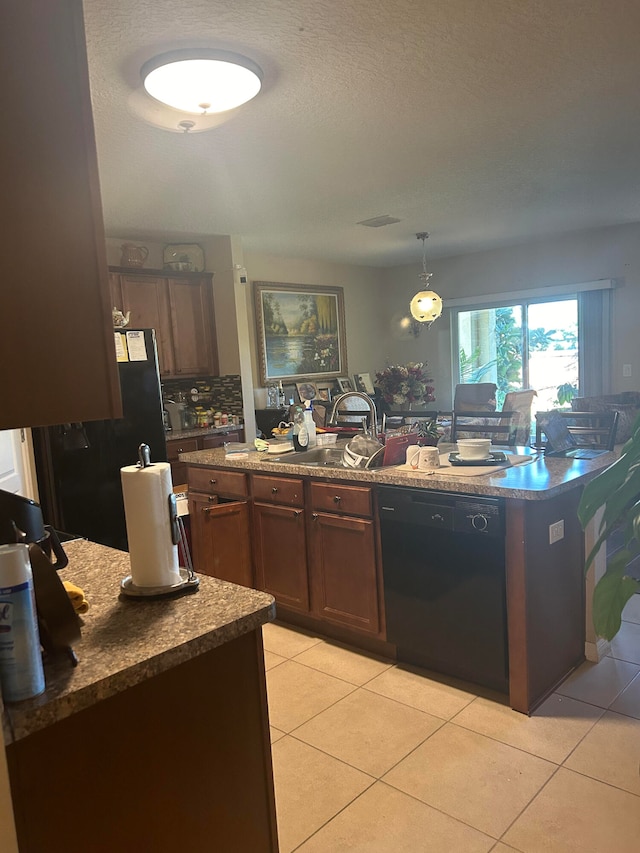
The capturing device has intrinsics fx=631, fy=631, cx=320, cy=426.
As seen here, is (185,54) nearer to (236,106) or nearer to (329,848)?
(236,106)

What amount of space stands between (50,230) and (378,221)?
462 centimetres

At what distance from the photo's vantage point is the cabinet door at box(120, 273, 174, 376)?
5156 millimetres

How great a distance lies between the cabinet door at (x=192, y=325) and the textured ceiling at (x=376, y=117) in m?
0.47

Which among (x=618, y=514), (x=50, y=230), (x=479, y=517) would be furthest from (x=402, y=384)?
(x=50, y=230)

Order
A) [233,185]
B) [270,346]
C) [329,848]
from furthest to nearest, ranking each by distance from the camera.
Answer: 1. [270,346]
2. [233,185]
3. [329,848]

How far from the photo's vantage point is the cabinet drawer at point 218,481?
343cm

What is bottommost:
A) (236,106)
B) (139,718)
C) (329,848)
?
(329,848)

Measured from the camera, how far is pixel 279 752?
2322mm

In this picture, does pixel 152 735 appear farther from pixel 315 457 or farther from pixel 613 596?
pixel 315 457

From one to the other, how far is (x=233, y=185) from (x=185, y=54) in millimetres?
1641

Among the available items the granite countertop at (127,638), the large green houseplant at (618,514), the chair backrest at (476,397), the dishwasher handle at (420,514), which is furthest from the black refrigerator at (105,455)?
the chair backrest at (476,397)

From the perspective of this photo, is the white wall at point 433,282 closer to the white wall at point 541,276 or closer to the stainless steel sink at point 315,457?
the white wall at point 541,276

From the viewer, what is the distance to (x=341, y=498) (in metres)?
2.97

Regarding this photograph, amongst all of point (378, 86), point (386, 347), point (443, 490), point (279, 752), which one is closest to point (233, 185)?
point (378, 86)
